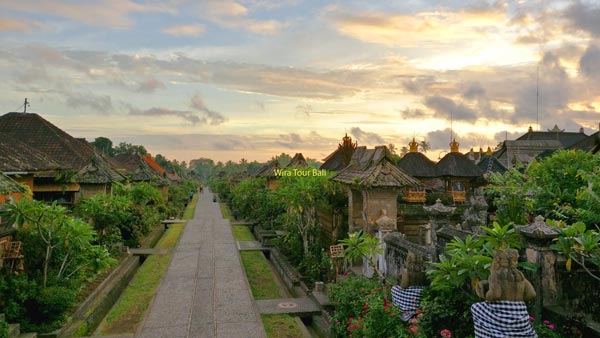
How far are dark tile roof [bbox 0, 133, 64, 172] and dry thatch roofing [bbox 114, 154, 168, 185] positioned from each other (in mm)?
11252

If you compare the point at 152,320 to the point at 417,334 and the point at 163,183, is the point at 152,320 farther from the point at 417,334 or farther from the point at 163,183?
the point at 163,183

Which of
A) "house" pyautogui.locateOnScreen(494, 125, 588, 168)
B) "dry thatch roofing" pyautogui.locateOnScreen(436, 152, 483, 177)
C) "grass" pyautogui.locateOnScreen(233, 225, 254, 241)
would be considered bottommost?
"grass" pyautogui.locateOnScreen(233, 225, 254, 241)

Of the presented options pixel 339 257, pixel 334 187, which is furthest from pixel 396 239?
pixel 334 187

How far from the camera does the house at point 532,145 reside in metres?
31.4

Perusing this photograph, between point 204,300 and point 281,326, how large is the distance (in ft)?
9.00

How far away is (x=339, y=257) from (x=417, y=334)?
5.88 meters

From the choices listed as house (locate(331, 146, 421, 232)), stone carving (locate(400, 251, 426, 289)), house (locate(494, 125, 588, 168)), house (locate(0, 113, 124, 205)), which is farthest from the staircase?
house (locate(494, 125, 588, 168))

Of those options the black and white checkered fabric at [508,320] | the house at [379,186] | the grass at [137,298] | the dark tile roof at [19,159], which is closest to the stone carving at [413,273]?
the black and white checkered fabric at [508,320]

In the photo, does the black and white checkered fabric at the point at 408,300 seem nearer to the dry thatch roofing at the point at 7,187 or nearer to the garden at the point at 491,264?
the garden at the point at 491,264

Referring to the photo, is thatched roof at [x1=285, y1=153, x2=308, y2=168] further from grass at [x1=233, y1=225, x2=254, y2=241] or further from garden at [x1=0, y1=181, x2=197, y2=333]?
garden at [x1=0, y1=181, x2=197, y2=333]

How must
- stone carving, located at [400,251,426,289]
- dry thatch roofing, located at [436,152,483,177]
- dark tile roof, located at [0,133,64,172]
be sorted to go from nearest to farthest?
stone carving, located at [400,251,426,289]
dark tile roof, located at [0,133,64,172]
dry thatch roofing, located at [436,152,483,177]

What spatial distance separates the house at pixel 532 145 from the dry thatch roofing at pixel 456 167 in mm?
7728

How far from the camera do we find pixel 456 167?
21.8 meters

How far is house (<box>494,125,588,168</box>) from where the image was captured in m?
31.4
